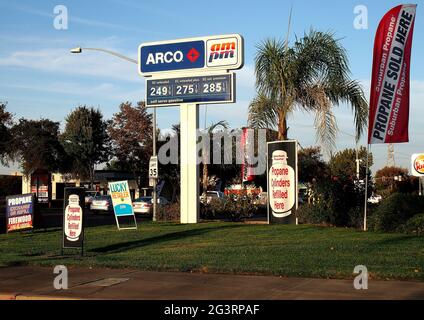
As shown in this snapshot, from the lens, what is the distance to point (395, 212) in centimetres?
1755

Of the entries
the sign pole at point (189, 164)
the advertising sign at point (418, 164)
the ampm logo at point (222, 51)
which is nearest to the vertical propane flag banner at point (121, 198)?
the sign pole at point (189, 164)

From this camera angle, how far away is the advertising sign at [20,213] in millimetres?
20531

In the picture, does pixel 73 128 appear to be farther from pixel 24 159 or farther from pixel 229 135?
pixel 229 135

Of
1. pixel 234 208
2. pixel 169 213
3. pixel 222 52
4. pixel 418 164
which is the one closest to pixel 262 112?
pixel 222 52

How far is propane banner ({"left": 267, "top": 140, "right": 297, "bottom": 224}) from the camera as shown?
66.2 ft

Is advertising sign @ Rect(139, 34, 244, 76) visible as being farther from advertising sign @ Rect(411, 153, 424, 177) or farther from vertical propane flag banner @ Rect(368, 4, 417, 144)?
advertising sign @ Rect(411, 153, 424, 177)

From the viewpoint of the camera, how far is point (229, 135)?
143 ft

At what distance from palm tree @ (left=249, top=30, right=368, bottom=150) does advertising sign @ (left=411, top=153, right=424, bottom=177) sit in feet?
32.4

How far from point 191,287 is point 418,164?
23195 millimetres

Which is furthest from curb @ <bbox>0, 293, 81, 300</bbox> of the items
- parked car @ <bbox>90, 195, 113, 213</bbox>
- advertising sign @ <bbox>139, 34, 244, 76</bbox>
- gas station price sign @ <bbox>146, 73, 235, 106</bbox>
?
parked car @ <bbox>90, 195, 113, 213</bbox>

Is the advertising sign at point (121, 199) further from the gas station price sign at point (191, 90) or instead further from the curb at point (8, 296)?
the curb at point (8, 296)

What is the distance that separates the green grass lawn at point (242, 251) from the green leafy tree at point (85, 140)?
34537 millimetres

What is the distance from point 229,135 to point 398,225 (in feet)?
88.6
